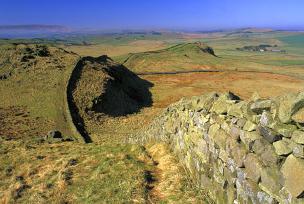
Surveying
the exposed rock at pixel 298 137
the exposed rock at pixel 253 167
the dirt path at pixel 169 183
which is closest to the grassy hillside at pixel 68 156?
the dirt path at pixel 169 183

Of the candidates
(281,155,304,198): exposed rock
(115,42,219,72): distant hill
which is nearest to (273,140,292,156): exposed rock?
(281,155,304,198): exposed rock

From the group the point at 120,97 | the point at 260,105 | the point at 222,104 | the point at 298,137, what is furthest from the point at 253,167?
the point at 120,97

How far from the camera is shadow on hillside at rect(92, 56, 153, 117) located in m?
34.2

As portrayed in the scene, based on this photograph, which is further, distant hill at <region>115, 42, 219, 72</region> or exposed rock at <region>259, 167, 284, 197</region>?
distant hill at <region>115, 42, 219, 72</region>

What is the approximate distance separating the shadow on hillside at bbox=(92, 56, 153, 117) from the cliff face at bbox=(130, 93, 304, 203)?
22878mm

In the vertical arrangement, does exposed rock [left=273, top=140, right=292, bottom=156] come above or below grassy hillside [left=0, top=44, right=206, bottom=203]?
above

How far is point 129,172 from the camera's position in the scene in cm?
1271

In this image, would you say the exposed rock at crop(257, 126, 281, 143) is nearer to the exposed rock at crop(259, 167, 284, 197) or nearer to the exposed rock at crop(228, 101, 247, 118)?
the exposed rock at crop(259, 167, 284, 197)

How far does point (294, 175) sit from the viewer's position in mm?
6258

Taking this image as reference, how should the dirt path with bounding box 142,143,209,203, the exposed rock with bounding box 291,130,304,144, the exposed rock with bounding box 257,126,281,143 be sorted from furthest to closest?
1. the dirt path with bounding box 142,143,209,203
2. the exposed rock with bounding box 257,126,281,143
3. the exposed rock with bounding box 291,130,304,144

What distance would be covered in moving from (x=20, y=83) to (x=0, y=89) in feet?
6.43

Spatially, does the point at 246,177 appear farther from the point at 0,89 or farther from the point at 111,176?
the point at 0,89

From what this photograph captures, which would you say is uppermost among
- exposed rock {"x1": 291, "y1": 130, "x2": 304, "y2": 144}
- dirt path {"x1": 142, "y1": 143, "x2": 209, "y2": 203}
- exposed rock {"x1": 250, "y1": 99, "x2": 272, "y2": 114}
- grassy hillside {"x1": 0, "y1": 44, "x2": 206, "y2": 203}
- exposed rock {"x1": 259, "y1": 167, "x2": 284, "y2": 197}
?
exposed rock {"x1": 250, "y1": 99, "x2": 272, "y2": 114}

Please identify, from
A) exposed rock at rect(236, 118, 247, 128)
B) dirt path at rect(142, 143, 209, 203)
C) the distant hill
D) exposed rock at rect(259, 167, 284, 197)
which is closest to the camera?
exposed rock at rect(259, 167, 284, 197)
